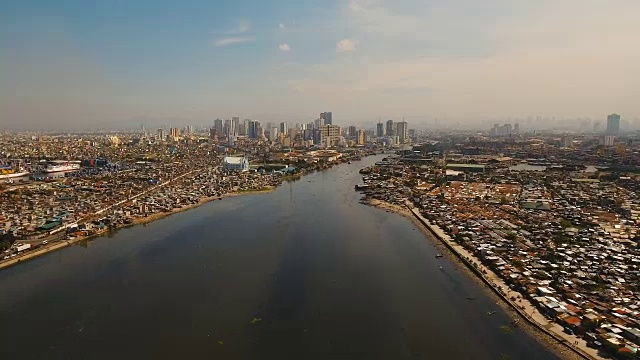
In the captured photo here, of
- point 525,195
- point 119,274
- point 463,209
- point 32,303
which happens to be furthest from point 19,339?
point 525,195

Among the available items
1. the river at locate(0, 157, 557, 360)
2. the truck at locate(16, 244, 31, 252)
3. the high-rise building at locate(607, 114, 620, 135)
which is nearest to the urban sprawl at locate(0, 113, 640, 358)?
the truck at locate(16, 244, 31, 252)

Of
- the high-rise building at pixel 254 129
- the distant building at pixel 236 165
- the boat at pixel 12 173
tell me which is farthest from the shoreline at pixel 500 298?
the high-rise building at pixel 254 129

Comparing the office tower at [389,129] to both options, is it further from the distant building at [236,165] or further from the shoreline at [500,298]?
the shoreline at [500,298]

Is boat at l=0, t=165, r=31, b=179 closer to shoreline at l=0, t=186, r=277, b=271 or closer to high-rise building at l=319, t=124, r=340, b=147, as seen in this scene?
shoreline at l=0, t=186, r=277, b=271

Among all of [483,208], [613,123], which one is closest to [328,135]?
[483,208]

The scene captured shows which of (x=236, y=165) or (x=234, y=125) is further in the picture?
(x=234, y=125)

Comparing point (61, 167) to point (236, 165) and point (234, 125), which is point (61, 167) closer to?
point (236, 165)
